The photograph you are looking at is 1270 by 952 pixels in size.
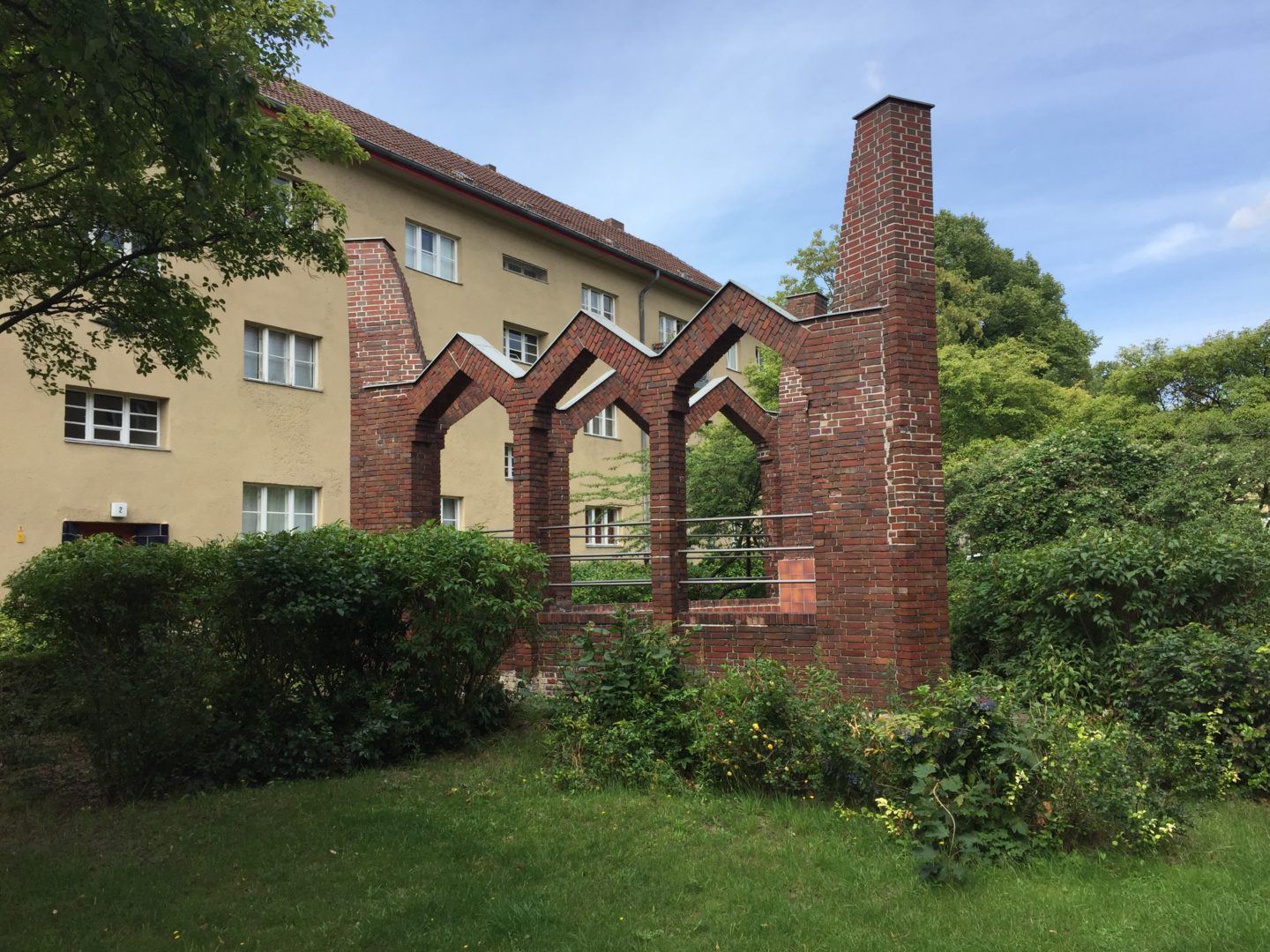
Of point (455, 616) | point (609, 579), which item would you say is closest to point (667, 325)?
point (609, 579)

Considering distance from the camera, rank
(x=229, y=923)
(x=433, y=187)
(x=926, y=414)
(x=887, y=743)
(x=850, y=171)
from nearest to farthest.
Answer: (x=229, y=923) < (x=887, y=743) < (x=926, y=414) < (x=850, y=171) < (x=433, y=187)

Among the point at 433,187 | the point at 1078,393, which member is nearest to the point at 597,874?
the point at 433,187

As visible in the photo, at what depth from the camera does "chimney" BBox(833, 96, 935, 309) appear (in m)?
8.28

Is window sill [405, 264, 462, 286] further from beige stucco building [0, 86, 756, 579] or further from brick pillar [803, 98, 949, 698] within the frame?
brick pillar [803, 98, 949, 698]

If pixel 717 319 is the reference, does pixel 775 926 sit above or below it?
below

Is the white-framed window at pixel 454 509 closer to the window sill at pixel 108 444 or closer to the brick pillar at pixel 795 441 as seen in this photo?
the window sill at pixel 108 444

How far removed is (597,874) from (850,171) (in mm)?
6639

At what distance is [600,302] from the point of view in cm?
2802

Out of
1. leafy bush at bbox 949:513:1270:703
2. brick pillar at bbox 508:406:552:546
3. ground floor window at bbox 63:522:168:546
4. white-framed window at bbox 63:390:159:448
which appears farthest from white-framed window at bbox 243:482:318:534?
leafy bush at bbox 949:513:1270:703

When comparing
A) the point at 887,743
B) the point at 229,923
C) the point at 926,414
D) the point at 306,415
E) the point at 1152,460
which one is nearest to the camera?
the point at 229,923

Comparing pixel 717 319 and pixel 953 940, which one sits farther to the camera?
pixel 717 319

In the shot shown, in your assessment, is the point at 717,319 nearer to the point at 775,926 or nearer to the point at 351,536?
the point at 351,536

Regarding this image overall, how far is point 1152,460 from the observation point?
12.4 meters

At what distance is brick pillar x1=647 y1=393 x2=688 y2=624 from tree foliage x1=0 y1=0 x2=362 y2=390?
3.80 m
